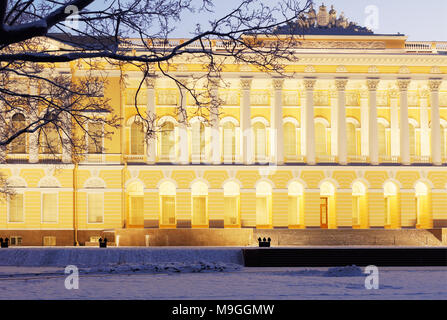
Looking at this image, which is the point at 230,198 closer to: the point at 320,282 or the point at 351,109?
the point at 351,109

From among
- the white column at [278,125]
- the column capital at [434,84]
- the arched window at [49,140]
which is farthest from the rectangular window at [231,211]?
the column capital at [434,84]

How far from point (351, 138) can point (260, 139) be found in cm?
641

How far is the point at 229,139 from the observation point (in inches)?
2056

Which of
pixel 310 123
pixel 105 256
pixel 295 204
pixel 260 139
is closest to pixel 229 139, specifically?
pixel 260 139

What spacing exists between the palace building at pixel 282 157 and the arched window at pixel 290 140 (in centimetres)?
7

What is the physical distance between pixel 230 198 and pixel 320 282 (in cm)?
2846

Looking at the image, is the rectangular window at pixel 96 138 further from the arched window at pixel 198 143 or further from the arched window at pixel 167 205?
the arched window at pixel 198 143

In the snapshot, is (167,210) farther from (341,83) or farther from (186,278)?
(186,278)

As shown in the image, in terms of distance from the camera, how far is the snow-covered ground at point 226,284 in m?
18.2

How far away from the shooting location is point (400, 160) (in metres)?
51.8

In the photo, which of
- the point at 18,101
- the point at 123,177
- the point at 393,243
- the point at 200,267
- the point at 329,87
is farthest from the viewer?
the point at 329,87

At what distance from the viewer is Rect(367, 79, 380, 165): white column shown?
51.1m

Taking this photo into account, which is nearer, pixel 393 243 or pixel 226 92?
pixel 393 243
